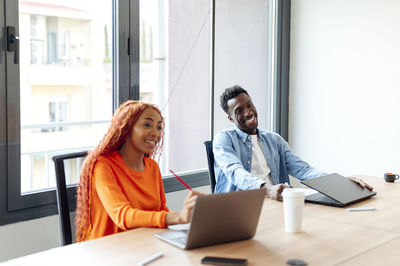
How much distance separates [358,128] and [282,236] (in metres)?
2.23

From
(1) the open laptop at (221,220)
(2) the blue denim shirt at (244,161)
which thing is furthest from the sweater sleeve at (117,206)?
(2) the blue denim shirt at (244,161)

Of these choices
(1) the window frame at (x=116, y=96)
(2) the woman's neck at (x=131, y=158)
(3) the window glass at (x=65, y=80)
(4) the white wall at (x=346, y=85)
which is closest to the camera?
(2) the woman's neck at (x=131, y=158)

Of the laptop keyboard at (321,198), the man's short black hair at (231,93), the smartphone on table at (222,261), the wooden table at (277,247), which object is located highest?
the man's short black hair at (231,93)

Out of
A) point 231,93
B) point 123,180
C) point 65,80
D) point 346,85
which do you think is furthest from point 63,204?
point 65,80

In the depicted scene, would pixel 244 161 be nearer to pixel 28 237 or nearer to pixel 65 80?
pixel 28 237

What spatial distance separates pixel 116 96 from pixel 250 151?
33.4 inches

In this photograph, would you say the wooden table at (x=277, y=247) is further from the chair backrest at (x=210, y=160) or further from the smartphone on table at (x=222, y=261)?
the chair backrest at (x=210, y=160)

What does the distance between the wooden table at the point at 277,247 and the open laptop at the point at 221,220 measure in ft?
0.08

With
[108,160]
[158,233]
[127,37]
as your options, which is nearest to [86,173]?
[108,160]

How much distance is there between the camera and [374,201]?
7.27ft

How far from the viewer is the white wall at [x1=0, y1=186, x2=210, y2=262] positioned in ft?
7.80

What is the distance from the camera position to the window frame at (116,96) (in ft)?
7.79

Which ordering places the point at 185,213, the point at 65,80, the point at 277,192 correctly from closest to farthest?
1. the point at 185,213
2. the point at 277,192
3. the point at 65,80

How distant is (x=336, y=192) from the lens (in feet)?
7.19
